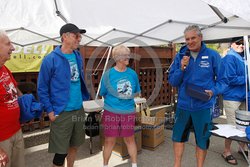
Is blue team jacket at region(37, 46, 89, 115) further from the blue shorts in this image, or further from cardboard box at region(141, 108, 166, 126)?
cardboard box at region(141, 108, 166, 126)

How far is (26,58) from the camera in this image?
4008 mm

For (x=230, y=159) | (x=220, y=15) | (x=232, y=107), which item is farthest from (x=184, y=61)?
(x=230, y=159)

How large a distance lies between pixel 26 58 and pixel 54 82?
86.0 inches

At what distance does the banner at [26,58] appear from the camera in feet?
12.7

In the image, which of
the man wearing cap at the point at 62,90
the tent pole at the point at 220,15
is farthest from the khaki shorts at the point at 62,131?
the tent pole at the point at 220,15

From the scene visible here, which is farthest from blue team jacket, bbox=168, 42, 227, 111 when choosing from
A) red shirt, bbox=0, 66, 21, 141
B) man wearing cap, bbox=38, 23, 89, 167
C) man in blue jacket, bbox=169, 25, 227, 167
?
red shirt, bbox=0, 66, 21, 141

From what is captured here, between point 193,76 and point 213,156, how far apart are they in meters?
1.87

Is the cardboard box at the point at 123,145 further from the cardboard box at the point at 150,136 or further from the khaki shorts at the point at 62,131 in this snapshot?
the khaki shorts at the point at 62,131

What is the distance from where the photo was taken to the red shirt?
1.72 meters

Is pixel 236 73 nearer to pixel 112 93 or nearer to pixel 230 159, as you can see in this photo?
pixel 230 159

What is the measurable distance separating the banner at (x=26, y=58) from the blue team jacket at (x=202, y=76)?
2.83 m

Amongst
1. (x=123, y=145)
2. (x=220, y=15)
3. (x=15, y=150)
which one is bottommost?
(x=123, y=145)

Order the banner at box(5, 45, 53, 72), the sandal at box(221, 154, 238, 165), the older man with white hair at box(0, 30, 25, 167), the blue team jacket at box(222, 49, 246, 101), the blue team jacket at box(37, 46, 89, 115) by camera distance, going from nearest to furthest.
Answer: the older man with white hair at box(0, 30, 25, 167) < the blue team jacket at box(37, 46, 89, 115) < the blue team jacket at box(222, 49, 246, 101) < the sandal at box(221, 154, 238, 165) < the banner at box(5, 45, 53, 72)

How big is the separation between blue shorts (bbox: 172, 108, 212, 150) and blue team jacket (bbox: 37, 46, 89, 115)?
129 cm
